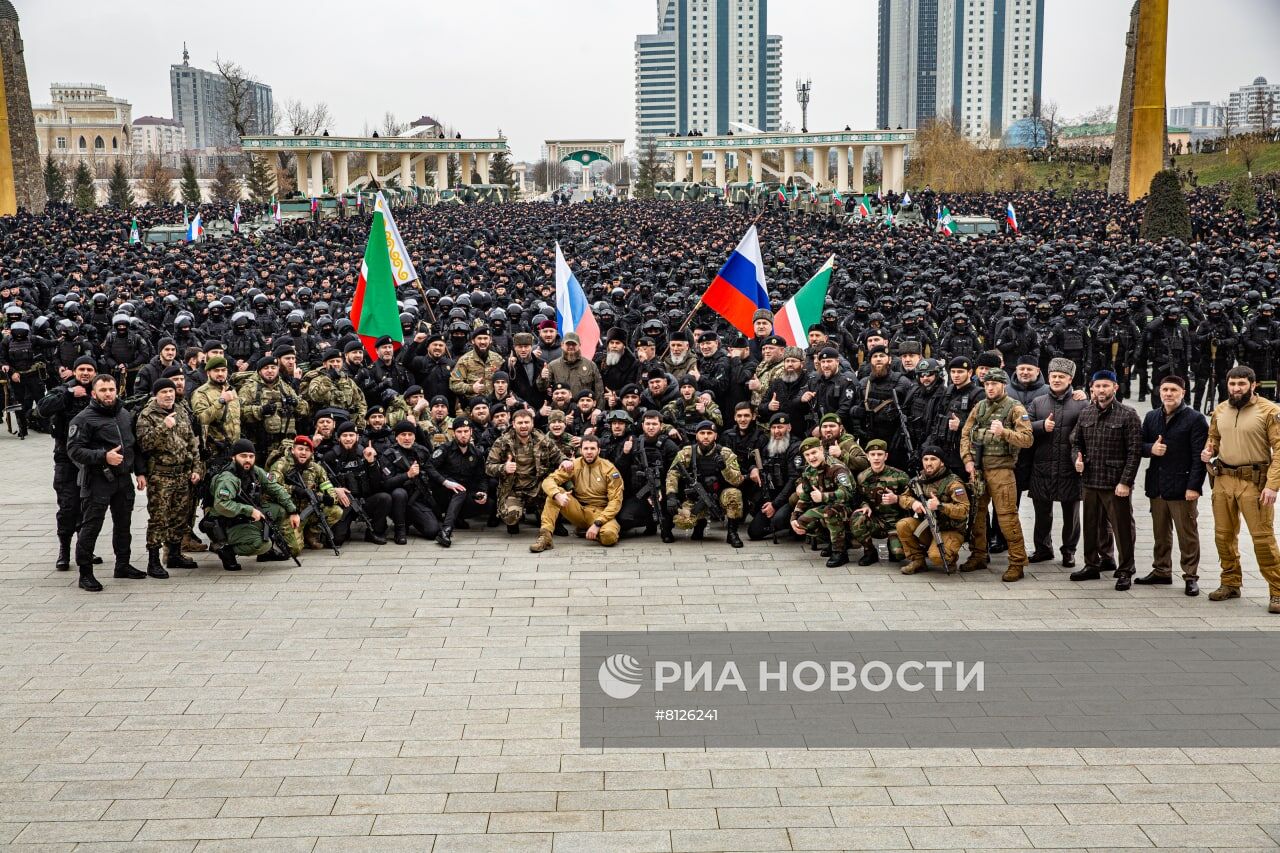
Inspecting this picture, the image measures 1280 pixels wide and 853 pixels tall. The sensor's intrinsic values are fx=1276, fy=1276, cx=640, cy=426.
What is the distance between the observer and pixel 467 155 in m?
79.9

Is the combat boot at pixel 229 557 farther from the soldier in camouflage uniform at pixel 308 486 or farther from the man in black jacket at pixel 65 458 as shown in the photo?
the man in black jacket at pixel 65 458

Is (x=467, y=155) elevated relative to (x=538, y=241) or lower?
elevated

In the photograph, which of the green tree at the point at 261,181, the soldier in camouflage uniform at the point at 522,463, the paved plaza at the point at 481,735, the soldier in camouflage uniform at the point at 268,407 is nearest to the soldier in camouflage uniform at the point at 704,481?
the paved plaza at the point at 481,735

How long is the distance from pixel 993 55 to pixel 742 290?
7713 inches

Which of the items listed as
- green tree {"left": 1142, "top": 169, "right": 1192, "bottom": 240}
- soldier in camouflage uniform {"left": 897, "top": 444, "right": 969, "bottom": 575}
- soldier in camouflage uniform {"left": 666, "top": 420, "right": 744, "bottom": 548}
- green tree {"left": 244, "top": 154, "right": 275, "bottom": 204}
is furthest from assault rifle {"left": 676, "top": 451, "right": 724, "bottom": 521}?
green tree {"left": 244, "top": 154, "right": 275, "bottom": 204}

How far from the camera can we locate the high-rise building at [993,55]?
192m

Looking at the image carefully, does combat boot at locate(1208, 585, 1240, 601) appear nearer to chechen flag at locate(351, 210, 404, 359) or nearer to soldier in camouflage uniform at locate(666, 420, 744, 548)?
soldier in camouflage uniform at locate(666, 420, 744, 548)

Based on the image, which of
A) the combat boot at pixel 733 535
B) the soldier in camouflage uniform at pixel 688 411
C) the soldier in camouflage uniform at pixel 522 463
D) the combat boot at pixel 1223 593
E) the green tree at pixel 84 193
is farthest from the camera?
the green tree at pixel 84 193

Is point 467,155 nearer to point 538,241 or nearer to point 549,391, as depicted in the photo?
point 538,241

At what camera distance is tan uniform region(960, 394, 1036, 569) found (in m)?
9.27

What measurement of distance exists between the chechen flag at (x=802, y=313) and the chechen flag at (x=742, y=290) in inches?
10.3

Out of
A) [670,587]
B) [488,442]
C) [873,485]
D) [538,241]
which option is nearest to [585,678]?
[670,587]

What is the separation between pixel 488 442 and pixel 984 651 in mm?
5181

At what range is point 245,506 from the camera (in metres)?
9.56
